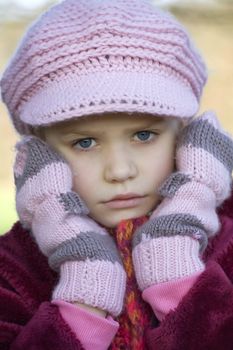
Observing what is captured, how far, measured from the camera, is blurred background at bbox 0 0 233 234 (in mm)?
7203

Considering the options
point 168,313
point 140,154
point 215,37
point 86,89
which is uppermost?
point 86,89

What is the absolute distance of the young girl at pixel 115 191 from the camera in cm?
175

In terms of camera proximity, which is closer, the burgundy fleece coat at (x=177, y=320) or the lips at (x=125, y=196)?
the burgundy fleece coat at (x=177, y=320)

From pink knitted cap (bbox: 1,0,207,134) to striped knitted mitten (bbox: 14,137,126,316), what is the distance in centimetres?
10

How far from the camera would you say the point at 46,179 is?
1916mm

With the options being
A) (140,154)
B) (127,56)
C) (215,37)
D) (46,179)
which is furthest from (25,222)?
(215,37)

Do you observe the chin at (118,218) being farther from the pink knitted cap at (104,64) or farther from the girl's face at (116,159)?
the pink knitted cap at (104,64)

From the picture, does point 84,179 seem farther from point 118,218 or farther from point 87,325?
point 87,325

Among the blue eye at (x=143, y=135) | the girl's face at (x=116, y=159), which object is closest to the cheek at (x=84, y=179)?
the girl's face at (x=116, y=159)

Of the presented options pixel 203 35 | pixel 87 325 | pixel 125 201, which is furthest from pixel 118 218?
pixel 203 35

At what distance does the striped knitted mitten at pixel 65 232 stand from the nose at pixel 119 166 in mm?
100

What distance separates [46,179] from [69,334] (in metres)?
0.36

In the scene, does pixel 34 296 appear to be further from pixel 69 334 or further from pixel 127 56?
pixel 127 56

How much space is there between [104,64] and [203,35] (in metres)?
6.24
